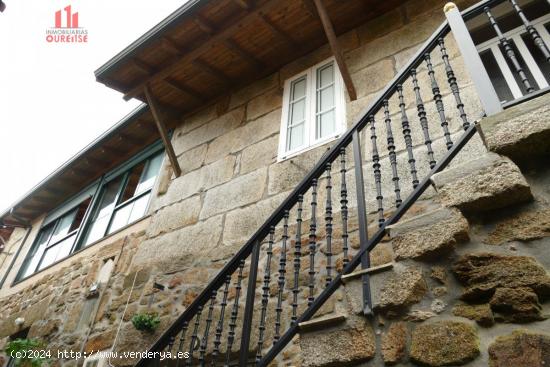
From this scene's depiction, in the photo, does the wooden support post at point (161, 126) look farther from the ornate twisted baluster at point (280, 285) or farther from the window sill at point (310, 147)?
the ornate twisted baluster at point (280, 285)

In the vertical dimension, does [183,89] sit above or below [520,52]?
above

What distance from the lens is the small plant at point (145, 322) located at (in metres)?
3.53

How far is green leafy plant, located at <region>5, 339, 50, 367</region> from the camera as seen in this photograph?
13.3ft

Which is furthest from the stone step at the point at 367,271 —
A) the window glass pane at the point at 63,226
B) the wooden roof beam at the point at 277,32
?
the window glass pane at the point at 63,226

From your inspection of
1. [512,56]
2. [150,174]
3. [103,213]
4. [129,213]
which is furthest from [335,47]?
[103,213]

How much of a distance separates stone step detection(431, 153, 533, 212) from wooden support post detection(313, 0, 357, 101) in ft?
7.56

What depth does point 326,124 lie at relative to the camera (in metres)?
3.87

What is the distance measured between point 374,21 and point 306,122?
4.75ft

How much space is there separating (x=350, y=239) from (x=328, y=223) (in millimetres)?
943

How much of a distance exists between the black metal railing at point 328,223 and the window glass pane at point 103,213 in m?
3.28

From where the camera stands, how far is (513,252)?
1363 millimetres

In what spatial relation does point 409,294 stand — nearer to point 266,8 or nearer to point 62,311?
point 266,8

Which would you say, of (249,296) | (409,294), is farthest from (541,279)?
(249,296)

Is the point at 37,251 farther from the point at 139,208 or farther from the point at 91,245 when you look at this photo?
the point at 139,208
